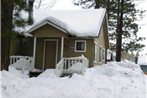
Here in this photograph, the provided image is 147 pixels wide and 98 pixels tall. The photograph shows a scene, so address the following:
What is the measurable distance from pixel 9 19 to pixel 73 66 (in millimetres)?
8151

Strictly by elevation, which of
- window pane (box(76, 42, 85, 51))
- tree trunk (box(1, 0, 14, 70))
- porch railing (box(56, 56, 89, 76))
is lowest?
porch railing (box(56, 56, 89, 76))

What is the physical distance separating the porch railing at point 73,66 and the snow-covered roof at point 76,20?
206 centimetres

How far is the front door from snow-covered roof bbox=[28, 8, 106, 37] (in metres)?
1.68

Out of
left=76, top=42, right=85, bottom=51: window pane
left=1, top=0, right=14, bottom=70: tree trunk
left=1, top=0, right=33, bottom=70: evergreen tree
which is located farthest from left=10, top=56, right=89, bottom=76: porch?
left=1, top=0, right=14, bottom=70: tree trunk

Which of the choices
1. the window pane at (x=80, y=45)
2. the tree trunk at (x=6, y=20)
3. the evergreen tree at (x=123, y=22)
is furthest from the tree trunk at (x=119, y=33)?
the tree trunk at (x=6, y=20)

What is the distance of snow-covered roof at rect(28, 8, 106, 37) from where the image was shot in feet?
75.6

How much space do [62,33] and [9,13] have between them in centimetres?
942

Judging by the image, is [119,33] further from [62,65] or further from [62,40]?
[62,65]

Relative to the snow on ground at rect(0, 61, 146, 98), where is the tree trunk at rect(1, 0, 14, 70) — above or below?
above

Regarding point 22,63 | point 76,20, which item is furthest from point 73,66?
point 76,20

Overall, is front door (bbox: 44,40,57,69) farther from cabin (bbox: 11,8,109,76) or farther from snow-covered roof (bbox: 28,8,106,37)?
snow-covered roof (bbox: 28,8,106,37)

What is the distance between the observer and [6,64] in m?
14.9

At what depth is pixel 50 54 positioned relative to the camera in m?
24.7

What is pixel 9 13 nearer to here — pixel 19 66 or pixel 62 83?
pixel 62 83
